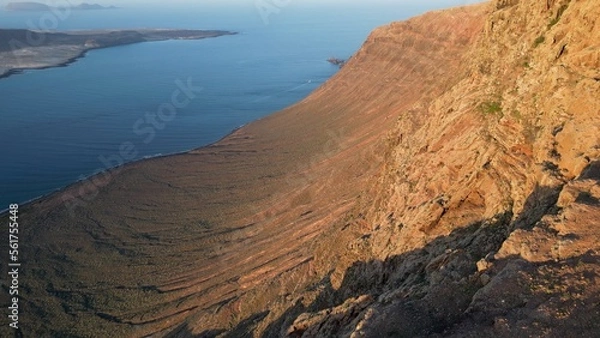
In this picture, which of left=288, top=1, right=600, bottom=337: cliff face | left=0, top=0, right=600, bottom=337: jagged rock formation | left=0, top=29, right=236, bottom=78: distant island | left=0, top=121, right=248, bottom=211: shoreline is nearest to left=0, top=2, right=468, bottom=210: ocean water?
left=0, top=121, right=248, bottom=211: shoreline

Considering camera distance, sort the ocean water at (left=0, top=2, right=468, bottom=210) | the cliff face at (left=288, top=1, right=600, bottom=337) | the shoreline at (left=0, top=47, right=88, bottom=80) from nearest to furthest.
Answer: the cliff face at (left=288, top=1, right=600, bottom=337) < the ocean water at (left=0, top=2, right=468, bottom=210) < the shoreline at (left=0, top=47, right=88, bottom=80)

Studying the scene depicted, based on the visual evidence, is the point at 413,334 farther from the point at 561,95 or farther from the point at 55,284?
the point at 55,284

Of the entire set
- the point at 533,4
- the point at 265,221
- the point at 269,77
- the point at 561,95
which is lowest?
the point at 265,221

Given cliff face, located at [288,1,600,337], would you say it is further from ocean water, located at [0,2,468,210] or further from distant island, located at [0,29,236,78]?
distant island, located at [0,29,236,78]

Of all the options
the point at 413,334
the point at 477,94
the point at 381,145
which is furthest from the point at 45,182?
the point at 413,334

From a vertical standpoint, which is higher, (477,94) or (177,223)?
(477,94)

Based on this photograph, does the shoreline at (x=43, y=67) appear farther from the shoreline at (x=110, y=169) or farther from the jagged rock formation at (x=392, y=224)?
the jagged rock formation at (x=392, y=224)

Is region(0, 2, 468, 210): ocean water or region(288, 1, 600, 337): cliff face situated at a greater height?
region(0, 2, 468, 210): ocean water

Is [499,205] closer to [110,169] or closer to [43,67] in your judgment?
[110,169]
